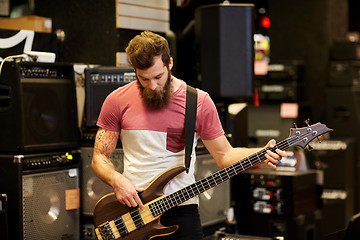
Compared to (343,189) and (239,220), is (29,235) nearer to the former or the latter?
(239,220)

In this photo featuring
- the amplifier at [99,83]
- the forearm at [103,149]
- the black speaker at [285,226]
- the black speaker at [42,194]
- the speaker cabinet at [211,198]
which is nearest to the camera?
the forearm at [103,149]

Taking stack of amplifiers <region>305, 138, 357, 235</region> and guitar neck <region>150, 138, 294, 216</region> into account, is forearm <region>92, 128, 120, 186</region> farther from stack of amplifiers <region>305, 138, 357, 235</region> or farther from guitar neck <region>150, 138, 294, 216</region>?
stack of amplifiers <region>305, 138, 357, 235</region>

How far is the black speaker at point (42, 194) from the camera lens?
3.64 metres

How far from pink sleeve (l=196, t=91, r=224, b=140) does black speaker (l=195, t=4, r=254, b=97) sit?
1.44 m

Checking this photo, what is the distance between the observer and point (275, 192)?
15.3 feet

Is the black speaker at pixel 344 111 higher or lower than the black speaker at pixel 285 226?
higher

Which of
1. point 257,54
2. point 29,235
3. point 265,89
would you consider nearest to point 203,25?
point 29,235

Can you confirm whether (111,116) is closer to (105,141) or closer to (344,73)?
(105,141)

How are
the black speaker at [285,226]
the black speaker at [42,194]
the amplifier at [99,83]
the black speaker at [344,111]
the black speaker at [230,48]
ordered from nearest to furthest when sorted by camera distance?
the black speaker at [42,194]
the amplifier at [99,83]
the black speaker at [230,48]
the black speaker at [285,226]
the black speaker at [344,111]

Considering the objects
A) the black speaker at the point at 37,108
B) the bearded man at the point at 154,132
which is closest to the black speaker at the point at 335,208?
the black speaker at the point at 37,108

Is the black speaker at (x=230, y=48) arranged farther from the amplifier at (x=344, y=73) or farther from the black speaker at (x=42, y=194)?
the amplifier at (x=344, y=73)

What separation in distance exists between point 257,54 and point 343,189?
2456mm

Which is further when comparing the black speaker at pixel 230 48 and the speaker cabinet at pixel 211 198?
the black speaker at pixel 230 48

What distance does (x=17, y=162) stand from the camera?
364cm
